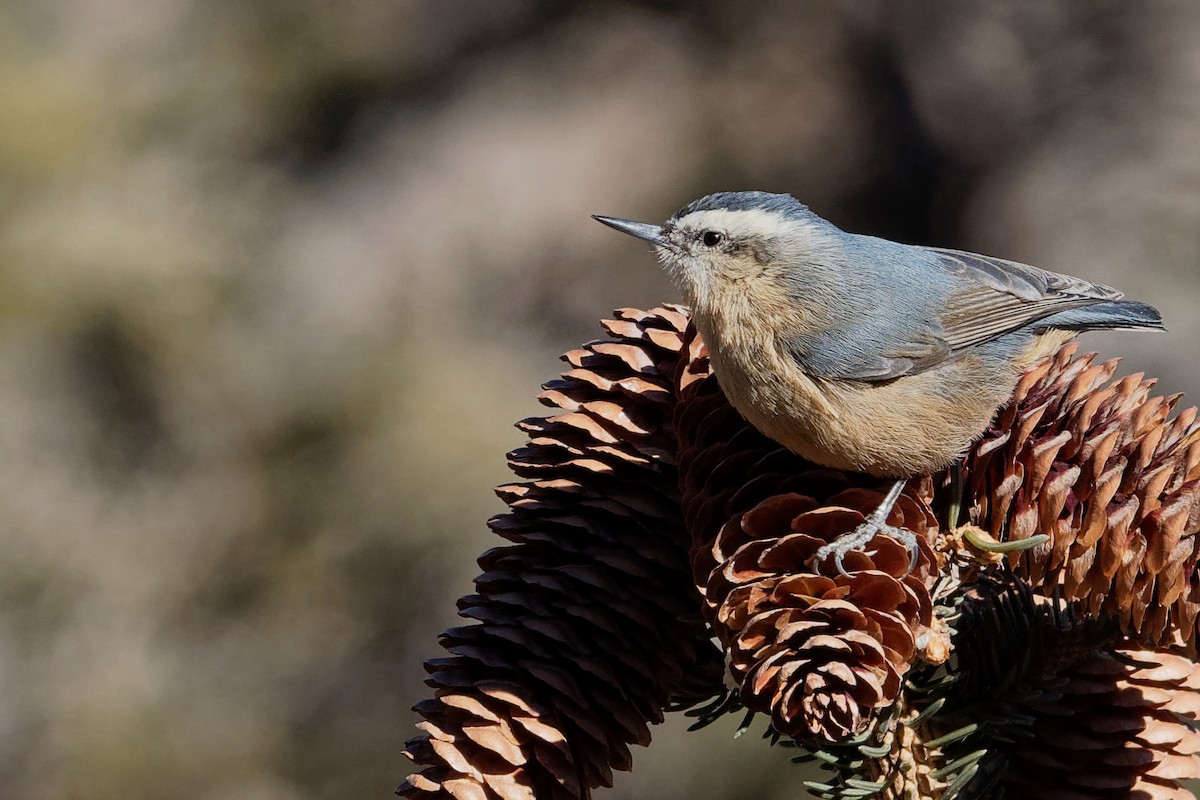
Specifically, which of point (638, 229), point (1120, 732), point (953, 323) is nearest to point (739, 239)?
point (638, 229)

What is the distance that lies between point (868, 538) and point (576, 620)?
0.36 m

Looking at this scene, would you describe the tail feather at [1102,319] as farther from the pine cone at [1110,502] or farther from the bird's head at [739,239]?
the pine cone at [1110,502]

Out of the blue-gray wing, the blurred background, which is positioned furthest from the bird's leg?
the blurred background

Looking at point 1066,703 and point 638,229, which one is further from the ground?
point 638,229

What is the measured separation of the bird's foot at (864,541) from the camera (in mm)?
1271

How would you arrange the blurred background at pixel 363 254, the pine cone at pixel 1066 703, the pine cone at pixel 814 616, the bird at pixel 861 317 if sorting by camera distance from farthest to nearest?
the blurred background at pixel 363 254, the bird at pixel 861 317, the pine cone at pixel 1066 703, the pine cone at pixel 814 616

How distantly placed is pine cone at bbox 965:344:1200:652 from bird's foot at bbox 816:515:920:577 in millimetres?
186

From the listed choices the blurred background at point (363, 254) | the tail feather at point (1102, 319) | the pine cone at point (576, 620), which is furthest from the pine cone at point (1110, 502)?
the blurred background at point (363, 254)

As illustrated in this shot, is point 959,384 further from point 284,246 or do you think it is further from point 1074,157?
point 284,246

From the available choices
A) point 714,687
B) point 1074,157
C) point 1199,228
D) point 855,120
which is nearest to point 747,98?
point 855,120

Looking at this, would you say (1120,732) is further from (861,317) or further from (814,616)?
(861,317)

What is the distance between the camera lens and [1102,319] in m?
2.12

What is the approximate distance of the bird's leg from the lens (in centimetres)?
127

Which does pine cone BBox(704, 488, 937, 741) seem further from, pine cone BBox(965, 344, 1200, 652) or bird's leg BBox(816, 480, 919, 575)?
pine cone BBox(965, 344, 1200, 652)
